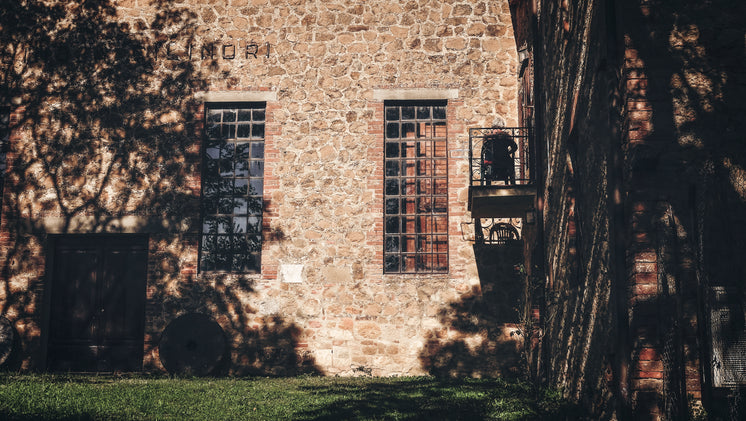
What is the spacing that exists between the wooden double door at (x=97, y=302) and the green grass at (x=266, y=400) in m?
2.02

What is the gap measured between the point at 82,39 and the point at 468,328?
8.52 metres

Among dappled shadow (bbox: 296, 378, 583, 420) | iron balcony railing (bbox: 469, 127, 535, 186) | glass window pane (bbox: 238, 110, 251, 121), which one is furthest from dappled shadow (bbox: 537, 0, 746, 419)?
glass window pane (bbox: 238, 110, 251, 121)

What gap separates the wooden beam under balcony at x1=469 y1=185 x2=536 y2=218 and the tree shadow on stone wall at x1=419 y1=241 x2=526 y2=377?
2.76 ft

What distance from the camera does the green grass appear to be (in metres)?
6.81

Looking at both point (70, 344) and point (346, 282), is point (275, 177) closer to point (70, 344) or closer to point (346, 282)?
point (346, 282)

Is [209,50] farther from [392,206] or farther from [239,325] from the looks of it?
[239,325]

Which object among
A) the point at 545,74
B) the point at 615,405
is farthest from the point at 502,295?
the point at 615,405

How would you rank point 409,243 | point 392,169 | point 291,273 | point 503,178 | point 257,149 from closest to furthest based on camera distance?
1. point 503,178
2. point 291,273
3. point 409,243
4. point 392,169
5. point 257,149

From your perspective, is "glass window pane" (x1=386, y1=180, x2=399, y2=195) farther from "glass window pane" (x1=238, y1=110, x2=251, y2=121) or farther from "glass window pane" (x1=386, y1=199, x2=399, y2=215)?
"glass window pane" (x1=238, y1=110, x2=251, y2=121)

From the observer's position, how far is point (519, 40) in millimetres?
11648

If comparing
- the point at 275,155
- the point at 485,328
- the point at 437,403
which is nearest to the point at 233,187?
the point at 275,155

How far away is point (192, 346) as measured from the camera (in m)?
11.4

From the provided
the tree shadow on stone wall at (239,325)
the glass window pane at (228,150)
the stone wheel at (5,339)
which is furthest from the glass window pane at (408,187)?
the stone wheel at (5,339)

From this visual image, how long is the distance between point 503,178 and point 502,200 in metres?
0.42
